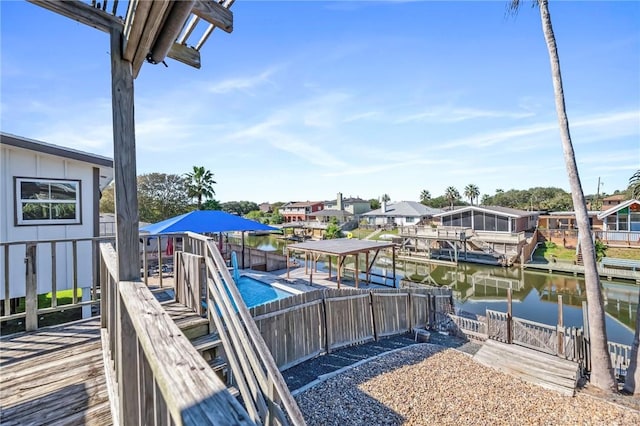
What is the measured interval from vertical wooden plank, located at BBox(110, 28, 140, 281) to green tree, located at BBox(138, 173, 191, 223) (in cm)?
3060

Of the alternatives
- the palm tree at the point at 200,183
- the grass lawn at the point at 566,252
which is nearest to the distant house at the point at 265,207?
the palm tree at the point at 200,183

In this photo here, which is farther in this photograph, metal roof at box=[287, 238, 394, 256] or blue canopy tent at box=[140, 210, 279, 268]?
metal roof at box=[287, 238, 394, 256]

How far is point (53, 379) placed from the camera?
8.18 feet

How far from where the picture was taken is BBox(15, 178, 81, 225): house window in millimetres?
6352

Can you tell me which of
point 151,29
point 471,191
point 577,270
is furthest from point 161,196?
point 471,191

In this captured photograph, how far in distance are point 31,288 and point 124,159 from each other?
124 inches

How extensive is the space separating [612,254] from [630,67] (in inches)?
695

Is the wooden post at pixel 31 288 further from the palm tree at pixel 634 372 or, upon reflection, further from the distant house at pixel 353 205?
the distant house at pixel 353 205

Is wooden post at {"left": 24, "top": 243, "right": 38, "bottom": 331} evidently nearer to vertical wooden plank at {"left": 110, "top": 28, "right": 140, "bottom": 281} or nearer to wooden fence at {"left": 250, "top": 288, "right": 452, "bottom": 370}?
vertical wooden plank at {"left": 110, "top": 28, "right": 140, "bottom": 281}

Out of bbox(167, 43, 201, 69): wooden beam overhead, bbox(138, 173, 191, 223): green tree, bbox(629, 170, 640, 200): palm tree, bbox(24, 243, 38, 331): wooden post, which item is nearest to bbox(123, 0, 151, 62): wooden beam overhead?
bbox(167, 43, 201, 69): wooden beam overhead

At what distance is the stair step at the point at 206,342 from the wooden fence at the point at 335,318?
264 centimetres

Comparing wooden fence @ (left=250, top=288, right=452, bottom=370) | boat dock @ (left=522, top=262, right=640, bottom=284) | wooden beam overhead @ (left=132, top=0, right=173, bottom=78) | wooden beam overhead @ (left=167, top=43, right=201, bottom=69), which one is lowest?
boat dock @ (left=522, top=262, right=640, bottom=284)

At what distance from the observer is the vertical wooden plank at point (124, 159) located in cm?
173

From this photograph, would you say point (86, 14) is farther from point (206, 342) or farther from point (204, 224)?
point (204, 224)
